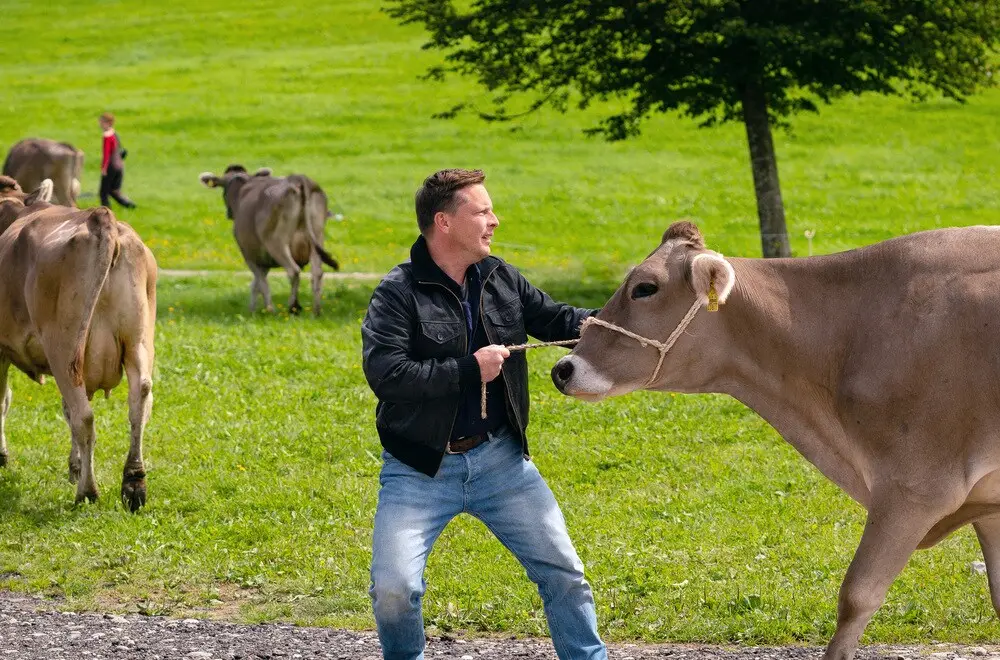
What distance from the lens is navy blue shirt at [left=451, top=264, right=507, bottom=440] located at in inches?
222

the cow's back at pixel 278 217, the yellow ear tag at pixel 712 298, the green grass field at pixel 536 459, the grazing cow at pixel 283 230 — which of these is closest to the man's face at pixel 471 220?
the yellow ear tag at pixel 712 298

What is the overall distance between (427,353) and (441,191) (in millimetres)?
668

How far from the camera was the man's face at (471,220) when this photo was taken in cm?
554

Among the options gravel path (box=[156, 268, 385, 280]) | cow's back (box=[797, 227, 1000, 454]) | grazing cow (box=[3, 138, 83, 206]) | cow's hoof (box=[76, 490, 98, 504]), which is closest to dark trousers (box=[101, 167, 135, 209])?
gravel path (box=[156, 268, 385, 280])

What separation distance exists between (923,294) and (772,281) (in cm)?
66

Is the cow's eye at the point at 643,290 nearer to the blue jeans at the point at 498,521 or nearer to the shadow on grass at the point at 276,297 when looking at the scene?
the blue jeans at the point at 498,521

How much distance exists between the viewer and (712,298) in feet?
18.6

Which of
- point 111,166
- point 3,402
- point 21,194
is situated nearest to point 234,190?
point 21,194

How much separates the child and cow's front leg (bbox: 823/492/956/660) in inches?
1023

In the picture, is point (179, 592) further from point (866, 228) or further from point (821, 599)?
point (866, 228)

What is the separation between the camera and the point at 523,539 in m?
5.61

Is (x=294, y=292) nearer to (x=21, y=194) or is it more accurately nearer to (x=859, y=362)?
(x=21, y=194)

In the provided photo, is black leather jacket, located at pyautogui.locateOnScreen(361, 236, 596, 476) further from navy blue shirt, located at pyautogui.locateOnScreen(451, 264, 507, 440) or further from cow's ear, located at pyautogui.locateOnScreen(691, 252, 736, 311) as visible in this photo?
cow's ear, located at pyautogui.locateOnScreen(691, 252, 736, 311)

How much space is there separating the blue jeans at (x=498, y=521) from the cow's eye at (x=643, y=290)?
0.82 metres
